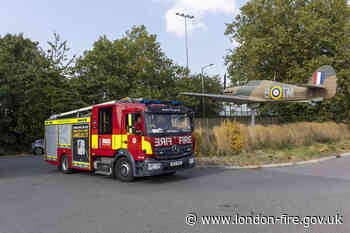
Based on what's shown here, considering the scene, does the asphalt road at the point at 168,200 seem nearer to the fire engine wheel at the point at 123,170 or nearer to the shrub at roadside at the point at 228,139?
the fire engine wheel at the point at 123,170

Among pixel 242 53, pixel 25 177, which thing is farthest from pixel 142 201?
pixel 242 53

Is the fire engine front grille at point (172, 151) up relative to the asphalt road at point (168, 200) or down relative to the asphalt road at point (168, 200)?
up

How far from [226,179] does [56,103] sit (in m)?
20.7

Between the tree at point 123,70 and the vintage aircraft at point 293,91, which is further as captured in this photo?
the tree at point 123,70

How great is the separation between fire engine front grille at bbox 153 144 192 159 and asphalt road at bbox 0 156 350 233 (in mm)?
900

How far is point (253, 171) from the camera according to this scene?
39.9 ft

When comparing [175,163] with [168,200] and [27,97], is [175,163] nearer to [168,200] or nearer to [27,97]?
[168,200]

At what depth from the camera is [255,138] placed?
17.6 meters

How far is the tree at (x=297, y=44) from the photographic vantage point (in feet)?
87.2

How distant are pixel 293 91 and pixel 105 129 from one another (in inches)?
613

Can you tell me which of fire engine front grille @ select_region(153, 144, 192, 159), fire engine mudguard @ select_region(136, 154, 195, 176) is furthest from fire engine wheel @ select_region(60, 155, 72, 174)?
fire engine front grille @ select_region(153, 144, 192, 159)

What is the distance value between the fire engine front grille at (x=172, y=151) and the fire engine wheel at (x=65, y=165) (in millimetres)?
5092

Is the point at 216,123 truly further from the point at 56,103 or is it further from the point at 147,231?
the point at 56,103

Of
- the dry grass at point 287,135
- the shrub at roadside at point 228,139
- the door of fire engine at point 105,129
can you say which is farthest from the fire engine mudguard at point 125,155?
the dry grass at point 287,135
